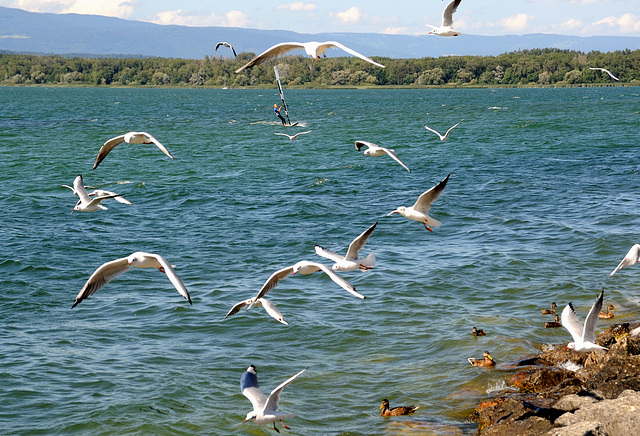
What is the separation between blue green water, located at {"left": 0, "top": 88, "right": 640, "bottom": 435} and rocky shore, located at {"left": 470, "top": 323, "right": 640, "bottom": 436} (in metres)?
0.78

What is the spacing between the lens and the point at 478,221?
25891 mm

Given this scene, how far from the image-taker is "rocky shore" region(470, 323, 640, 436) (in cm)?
810

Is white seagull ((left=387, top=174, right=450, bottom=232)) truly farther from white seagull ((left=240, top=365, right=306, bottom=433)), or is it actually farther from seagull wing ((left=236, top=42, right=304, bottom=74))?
white seagull ((left=240, top=365, right=306, bottom=433))

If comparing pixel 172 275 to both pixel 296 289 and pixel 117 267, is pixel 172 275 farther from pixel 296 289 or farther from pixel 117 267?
pixel 296 289

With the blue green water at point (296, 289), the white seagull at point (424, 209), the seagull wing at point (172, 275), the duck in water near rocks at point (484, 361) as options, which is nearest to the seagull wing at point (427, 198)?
the white seagull at point (424, 209)

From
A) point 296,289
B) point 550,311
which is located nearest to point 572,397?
point 550,311

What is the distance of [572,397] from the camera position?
917 centimetres

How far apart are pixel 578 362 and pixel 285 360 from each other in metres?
5.81

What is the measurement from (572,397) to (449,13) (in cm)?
844

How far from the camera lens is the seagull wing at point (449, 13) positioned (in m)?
14.0

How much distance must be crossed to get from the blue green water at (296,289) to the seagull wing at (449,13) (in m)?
6.72

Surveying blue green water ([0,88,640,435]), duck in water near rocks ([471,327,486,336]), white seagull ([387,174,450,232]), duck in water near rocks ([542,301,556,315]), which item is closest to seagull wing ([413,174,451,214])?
white seagull ([387,174,450,232])

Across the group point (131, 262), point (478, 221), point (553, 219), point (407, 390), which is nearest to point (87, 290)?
point (131, 262)

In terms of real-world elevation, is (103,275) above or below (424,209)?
below
